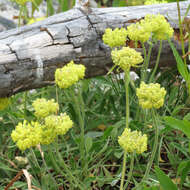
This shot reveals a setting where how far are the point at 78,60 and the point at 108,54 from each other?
0.51 feet

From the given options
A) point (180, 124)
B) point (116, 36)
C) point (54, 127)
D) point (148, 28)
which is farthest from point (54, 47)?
point (180, 124)

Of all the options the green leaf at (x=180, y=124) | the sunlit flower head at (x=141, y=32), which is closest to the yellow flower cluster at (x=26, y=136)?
the green leaf at (x=180, y=124)

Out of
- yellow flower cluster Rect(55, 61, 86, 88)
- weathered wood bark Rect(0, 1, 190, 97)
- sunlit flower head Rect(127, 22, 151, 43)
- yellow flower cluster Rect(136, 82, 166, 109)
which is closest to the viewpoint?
yellow flower cluster Rect(136, 82, 166, 109)

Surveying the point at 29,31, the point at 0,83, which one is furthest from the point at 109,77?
the point at 0,83

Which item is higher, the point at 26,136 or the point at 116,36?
the point at 116,36

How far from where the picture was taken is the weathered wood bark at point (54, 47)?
1412mm

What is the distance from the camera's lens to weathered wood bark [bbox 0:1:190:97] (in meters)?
1.41

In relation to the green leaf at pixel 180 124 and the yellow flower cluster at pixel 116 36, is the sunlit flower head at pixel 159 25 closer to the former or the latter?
the yellow flower cluster at pixel 116 36

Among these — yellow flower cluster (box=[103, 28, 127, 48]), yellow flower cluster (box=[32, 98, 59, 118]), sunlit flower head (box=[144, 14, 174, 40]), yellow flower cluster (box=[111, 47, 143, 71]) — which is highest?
sunlit flower head (box=[144, 14, 174, 40])

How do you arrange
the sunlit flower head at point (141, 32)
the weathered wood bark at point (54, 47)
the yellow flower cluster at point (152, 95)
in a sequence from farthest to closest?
the weathered wood bark at point (54, 47) → the sunlit flower head at point (141, 32) → the yellow flower cluster at point (152, 95)

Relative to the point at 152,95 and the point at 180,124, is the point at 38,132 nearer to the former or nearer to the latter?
the point at 152,95

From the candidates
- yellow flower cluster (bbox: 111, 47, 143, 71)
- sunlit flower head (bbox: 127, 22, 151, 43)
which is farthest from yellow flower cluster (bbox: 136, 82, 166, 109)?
sunlit flower head (bbox: 127, 22, 151, 43)

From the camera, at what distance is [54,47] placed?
148 centimetres

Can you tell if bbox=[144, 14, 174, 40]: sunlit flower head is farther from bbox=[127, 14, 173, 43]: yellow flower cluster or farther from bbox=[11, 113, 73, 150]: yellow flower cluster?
bbox=[11, 113, 73, 150]: yellow flower cluster
